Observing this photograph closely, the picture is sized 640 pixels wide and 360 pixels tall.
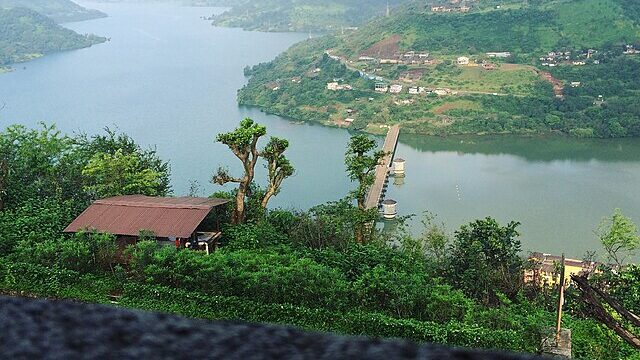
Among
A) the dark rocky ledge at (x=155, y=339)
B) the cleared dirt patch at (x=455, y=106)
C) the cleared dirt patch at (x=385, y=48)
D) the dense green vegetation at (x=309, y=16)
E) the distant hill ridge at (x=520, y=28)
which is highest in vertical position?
the dense green vegetation at (x=309, y=16)

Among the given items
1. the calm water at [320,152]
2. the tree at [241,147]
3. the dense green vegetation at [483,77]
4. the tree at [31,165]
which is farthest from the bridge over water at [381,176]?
the tree at [31,165]

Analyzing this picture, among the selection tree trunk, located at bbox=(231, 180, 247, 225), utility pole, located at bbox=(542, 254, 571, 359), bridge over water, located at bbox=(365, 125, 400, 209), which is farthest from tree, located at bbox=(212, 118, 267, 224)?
bridge over water, located at bbox=(365, 125, 400, 209)

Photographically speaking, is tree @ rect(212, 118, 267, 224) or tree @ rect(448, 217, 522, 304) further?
tree @ rect(212, 118, 267, 224)

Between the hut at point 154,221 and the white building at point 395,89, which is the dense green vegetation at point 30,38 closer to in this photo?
the white building at point 395,89

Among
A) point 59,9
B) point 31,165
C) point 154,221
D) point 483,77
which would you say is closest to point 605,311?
point 154,221

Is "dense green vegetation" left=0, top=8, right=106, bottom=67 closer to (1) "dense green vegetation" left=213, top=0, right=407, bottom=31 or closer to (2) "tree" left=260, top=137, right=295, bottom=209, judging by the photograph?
(1) "dense green vegetation" left=213, top=0, right=407, bottom=31

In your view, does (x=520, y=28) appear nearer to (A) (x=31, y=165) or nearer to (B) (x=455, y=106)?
(B) (x=455, y=106)
